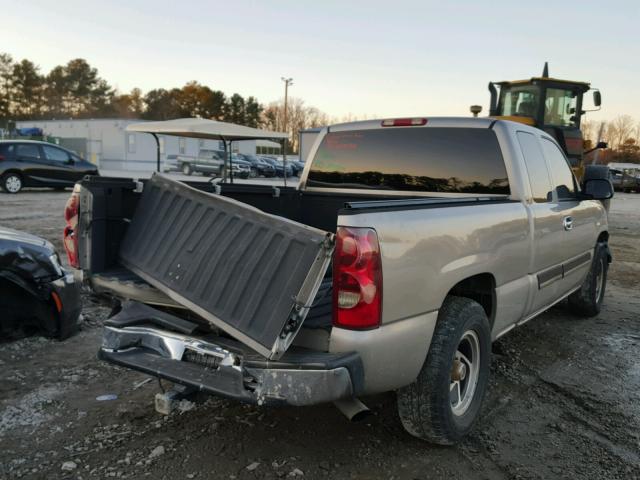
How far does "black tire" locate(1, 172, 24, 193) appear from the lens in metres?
17.5

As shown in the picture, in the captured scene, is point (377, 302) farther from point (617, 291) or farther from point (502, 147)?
point (617, 291)

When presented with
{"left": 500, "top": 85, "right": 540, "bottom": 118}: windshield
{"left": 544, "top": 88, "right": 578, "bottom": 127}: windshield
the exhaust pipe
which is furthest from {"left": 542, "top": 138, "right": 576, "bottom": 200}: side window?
{"left": 544, "top": 88, "right": 578, "bottom": 127}: windshield

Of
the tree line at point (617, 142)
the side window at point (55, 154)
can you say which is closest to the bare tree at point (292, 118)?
the tree line at point (617, 142)

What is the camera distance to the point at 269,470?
113 inches

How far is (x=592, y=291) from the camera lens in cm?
594

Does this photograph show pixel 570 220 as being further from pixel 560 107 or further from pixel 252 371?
pixel 560 107

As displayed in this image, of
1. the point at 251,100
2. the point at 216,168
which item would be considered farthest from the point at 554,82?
the point at 251,100

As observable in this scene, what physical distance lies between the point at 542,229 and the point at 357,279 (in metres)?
2.24

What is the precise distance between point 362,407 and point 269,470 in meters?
0.66

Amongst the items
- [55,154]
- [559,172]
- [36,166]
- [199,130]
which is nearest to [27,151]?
[36,166]

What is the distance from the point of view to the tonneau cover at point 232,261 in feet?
8.16

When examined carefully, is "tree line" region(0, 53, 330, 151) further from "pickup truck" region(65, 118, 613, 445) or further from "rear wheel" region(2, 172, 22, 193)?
"pickup truck" region(65, 118, 613, 445)

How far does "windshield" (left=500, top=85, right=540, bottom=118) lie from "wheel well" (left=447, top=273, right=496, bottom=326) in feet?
40.7

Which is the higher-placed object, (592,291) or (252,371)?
(252,371)
